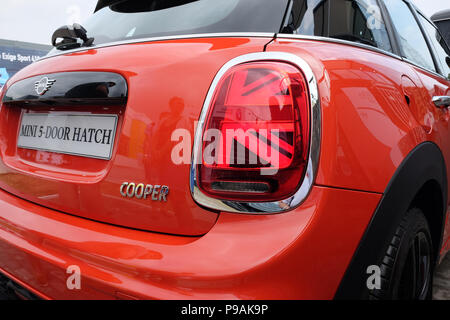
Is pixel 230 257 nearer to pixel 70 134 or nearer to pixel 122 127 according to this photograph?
pixel 122 127

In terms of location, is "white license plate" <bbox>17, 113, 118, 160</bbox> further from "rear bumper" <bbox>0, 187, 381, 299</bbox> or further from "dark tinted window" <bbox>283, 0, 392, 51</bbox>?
"dark tinted window" <bbox>283, 0, 392, 51</bbox>

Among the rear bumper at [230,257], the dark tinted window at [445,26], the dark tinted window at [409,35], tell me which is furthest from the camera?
the dark tinted window at [445,26]

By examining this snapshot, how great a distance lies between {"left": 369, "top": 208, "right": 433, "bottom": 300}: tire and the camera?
46.1 inches

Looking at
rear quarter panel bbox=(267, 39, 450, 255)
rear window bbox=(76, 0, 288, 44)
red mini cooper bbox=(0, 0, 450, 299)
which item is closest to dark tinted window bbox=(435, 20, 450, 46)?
red mini cooper bbox=(0, 0, 450, 299)

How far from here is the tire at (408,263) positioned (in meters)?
1.17

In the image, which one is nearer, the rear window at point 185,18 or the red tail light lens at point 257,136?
the red tail light lens at point 257,136

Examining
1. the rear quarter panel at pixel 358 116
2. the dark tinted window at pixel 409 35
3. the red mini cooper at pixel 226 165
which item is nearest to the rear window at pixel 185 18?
the red mini cooper at pixel 226 165

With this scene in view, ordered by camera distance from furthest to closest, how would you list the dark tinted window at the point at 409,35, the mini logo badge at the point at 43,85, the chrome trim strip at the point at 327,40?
the dark tinted window at the point at 409,35 → the mini logo badge at the point at 43,85 → the chrome trim strip at the point at 327,40

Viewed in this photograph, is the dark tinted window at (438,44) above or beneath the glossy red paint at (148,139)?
above

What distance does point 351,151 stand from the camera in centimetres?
104

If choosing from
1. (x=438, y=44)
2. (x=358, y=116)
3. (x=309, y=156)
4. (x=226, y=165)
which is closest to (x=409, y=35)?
(x=438, y=44)

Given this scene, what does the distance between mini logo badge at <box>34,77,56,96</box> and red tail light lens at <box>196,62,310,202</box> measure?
0.74 meters

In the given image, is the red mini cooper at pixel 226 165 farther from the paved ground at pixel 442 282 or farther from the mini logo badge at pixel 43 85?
the paved ground at pixel 442 282

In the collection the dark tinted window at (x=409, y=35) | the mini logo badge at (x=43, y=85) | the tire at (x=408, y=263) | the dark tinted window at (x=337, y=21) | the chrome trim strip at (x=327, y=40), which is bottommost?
the tire at (x=408, y=263)
